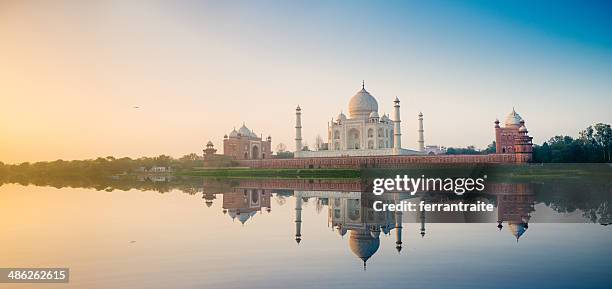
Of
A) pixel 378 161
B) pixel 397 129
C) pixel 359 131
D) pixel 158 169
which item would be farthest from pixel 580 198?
pixel 158 169

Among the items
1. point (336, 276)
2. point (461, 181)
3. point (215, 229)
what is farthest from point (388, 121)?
point (336, 276)

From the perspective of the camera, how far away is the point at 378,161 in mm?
Answer: 34969

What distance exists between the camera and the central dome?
41.1 meters

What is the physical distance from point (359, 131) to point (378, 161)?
613cm

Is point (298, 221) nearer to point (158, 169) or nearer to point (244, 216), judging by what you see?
point (244, 216)

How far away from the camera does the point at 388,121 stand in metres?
40.5

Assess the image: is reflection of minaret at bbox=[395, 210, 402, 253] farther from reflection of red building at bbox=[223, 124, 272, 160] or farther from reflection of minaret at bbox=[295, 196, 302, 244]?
reflection of red building at bbox=[223, 124, 272, 160]

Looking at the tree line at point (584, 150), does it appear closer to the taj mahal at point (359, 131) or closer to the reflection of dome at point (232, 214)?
the taj mahal at point (359, 131)

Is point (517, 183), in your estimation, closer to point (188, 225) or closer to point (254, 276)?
point (188, 225)

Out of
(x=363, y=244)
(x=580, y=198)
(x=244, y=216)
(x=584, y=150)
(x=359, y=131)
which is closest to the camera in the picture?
(x=363, y=244)

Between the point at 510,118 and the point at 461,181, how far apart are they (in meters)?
15.1

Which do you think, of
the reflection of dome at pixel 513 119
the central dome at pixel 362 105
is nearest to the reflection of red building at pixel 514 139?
the reflection of dome at pixel 513 119

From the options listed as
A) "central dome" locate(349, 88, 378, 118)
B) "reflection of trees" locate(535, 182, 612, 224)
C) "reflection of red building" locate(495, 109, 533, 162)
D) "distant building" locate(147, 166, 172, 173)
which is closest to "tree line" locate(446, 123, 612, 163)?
"reflection of red building" locate(495, 109, 533, 162)

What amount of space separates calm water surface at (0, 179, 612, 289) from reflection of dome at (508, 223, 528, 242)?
2cm
